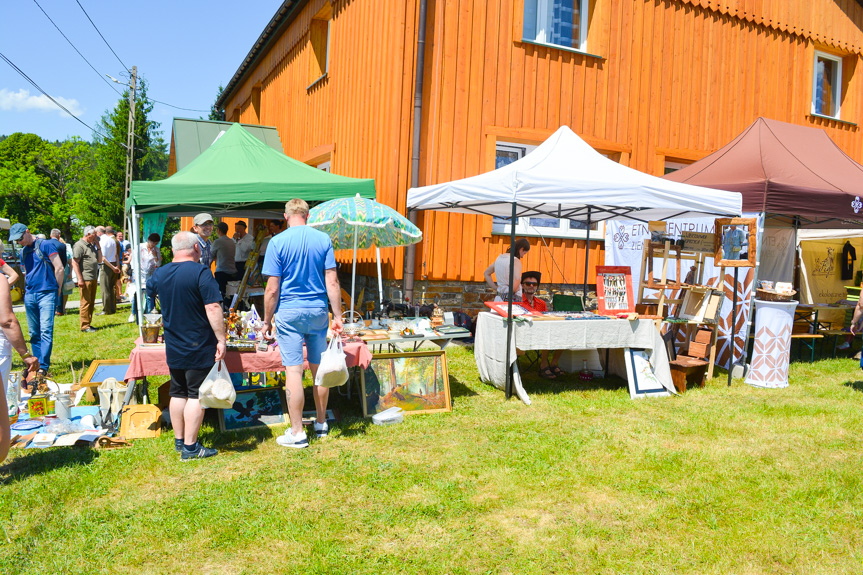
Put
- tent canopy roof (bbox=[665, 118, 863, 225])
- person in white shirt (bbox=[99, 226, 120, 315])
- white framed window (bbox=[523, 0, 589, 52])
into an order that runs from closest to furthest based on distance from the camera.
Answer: tent canopy roof (bbox=[665, 118, 863, 225]) → white framed window (bbox=[523, 0, 589, 52]) → person in white shirt (bbox=[99, 226, 120, 315])

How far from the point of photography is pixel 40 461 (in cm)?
443

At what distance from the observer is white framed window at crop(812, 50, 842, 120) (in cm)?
1225

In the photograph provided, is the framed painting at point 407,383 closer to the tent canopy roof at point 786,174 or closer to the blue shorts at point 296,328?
the blue shorts at point 296,328

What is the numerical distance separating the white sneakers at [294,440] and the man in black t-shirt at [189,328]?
0.59 meters

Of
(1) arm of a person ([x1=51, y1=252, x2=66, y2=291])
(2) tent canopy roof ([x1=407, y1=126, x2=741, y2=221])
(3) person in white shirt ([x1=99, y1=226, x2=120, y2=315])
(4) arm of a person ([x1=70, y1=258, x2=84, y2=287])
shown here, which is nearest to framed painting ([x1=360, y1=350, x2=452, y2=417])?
(2) tent canopy roof ([x1=407, y1=126, x2=741, y2=221])

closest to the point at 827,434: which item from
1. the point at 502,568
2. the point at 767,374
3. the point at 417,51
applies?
the point at 767,374

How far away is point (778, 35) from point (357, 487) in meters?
11.3

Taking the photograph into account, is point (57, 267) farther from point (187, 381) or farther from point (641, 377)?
point (641, 377)

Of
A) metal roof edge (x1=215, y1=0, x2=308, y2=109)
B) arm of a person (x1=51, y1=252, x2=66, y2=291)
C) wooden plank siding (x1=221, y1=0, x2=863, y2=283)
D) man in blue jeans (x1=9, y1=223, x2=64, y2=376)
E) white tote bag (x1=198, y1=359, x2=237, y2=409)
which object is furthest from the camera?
metal roof edge (x1=215, y1=0, x2=308, y2=109)

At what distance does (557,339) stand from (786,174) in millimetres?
3935

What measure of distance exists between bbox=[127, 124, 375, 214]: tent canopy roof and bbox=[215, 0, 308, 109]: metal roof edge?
6.10m

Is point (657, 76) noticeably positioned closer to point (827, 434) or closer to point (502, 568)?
point (827, 434)

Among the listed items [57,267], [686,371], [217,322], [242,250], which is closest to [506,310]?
[686,371]

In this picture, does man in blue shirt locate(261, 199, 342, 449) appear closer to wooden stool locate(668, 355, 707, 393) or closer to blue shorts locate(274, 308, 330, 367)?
blue shorts locate(274, 308, 330, 367)
